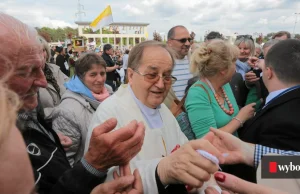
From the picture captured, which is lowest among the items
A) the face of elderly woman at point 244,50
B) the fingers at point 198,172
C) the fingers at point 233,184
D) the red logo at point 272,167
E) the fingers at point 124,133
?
the red logo at point 272,167

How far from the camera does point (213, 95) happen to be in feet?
8.14

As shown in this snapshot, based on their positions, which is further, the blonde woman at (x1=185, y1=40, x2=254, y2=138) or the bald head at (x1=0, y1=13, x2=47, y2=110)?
the blonde woman at (x1=185, y1=40, x2=254, y2=138)

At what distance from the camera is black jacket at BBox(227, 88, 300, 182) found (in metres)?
1.77

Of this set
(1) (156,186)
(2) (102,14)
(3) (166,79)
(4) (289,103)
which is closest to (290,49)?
(4) (289,103)

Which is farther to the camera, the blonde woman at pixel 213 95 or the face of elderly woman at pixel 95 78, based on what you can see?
the face of elderly woman at pixel 95 78

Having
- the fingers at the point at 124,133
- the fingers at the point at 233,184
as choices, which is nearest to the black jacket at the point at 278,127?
the fingers at the point at 233,184

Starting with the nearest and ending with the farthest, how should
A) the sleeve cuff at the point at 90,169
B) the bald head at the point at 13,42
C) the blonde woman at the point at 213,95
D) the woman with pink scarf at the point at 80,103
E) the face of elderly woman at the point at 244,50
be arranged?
the sleeve cuff at the point at 90,169 → the bald head at the point at 13,42 → the blonde woman at the point at 213,95 → the woman with pink scarf at the point at 80,103 → the face of elderly woman at the point at 244,50

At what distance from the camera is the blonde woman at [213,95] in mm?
2332

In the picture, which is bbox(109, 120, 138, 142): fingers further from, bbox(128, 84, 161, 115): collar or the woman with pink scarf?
the woman with pink scarf

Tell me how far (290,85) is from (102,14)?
9.94 m

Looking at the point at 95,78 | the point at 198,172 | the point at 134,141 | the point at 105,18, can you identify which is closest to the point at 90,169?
the point at 134,141

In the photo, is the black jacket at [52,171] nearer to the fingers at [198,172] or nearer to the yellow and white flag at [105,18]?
the fingers at [198,172]

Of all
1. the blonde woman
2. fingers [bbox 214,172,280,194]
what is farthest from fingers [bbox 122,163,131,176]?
the blonde woman

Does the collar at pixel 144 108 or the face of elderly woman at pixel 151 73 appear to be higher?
the face of elderly woman at pixel 151 73
